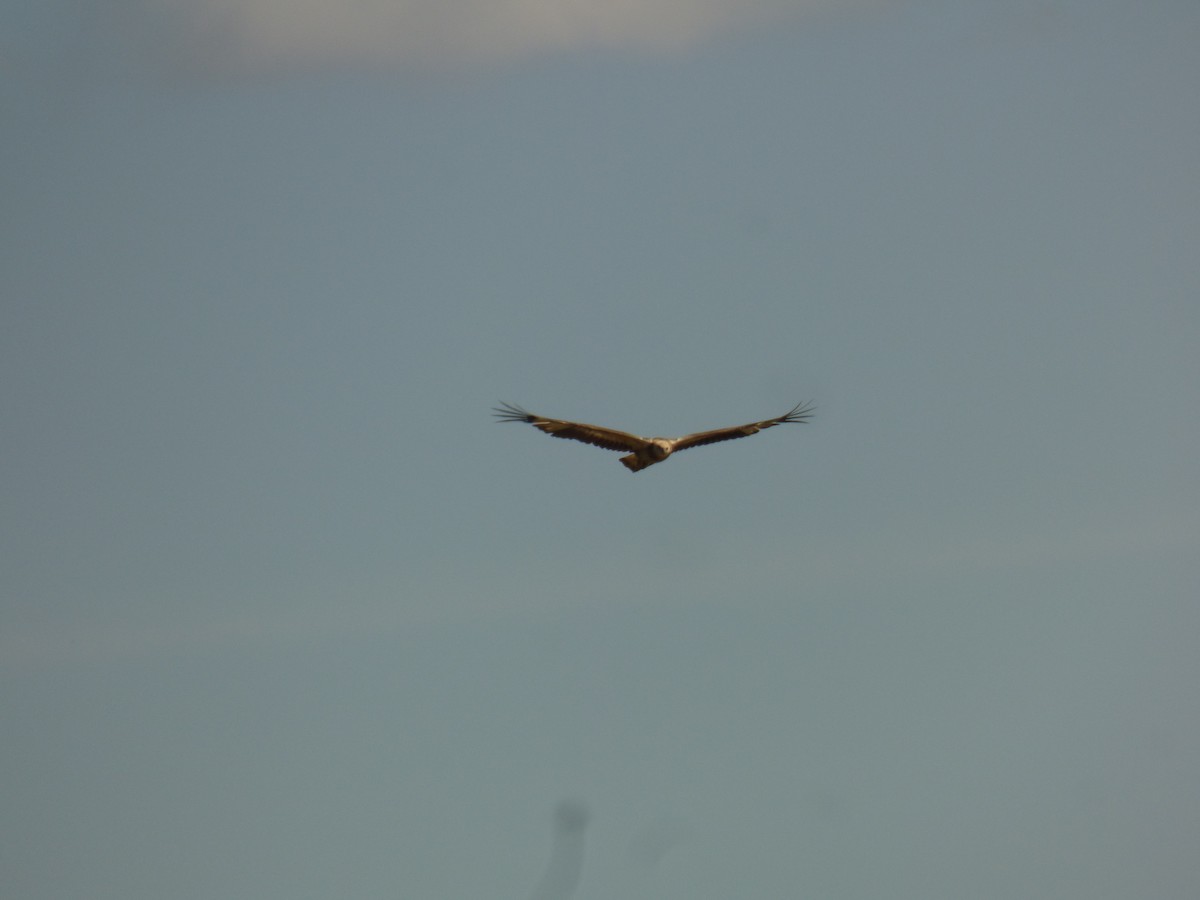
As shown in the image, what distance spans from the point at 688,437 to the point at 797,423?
356 centimetres

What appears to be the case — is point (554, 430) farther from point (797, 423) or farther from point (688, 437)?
point (797, 423)

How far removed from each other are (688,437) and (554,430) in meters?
4.15

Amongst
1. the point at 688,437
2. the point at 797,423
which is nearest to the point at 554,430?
the point at 688,437

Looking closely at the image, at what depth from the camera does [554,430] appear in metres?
50.0

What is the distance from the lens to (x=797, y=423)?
A: 5384 cm

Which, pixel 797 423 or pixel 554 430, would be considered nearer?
pixel 554 430

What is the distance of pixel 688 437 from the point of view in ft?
171

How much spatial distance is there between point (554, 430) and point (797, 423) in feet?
25.2
